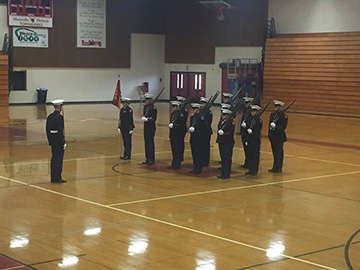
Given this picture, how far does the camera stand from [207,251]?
29.4ft

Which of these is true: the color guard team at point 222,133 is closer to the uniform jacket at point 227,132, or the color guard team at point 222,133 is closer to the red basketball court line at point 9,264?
the uniform jacket at point 227,132

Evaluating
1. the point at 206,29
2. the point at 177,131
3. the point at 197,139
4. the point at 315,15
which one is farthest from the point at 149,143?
the point at 206,29

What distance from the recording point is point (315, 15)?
37.0m

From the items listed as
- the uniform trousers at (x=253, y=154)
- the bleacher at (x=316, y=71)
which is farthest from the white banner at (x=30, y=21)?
the uniform trousers at (x=253, y=154)

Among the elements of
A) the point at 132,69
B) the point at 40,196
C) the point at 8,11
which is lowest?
the point at 40,196

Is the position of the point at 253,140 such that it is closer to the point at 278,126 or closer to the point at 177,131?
the point at 278,126

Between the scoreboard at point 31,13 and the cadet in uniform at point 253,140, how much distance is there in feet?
85.8

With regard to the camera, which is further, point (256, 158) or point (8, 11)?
point (8, 11)

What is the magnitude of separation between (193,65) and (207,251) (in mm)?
36545

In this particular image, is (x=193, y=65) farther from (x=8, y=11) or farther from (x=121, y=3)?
(x=8, y=11)

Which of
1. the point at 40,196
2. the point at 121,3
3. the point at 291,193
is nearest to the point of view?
the point at 40,196

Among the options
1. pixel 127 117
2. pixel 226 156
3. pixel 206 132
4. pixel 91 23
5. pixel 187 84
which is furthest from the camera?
pixel 187 84

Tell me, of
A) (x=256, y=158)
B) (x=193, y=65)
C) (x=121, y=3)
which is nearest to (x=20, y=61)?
(x=121, y=3)

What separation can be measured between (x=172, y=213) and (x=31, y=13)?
3040cm
